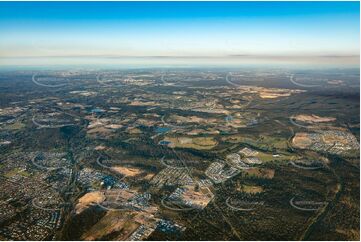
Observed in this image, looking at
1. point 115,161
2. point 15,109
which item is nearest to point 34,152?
point 115,161

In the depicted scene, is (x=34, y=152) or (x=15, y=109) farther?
(x=15, y=109)

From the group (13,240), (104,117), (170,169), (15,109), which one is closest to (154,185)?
(170,169)

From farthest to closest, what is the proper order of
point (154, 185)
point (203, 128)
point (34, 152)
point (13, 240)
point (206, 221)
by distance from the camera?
point (203, 128) < point (34, 152) < point (154, 185) < point (206, 221) < point (13, 240)

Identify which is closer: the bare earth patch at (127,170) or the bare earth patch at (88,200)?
the bare earth patch at (88,200)

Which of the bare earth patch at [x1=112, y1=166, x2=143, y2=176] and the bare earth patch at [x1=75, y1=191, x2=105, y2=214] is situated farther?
the bare earth patch at [x1=112, y1=166, x2=143, y2=176]

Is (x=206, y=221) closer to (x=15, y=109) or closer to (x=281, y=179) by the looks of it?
(x=281, y=179)

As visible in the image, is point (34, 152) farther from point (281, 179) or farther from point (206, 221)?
point (281, 179)

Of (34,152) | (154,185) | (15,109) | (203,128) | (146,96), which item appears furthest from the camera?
(146,96)

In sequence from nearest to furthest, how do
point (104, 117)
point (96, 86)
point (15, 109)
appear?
point (104, 117)
point (15, 109)
point (96, 86)

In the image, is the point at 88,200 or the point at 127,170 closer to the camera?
the point at 88,200
